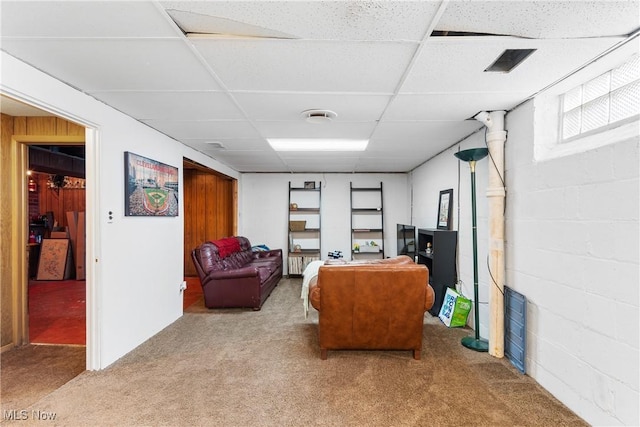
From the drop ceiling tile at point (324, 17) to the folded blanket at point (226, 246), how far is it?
3.57 meters

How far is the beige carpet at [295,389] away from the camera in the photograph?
193 centimetres

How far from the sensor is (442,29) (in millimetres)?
1529

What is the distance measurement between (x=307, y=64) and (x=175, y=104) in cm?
133

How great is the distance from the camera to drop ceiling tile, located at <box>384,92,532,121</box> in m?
2.35

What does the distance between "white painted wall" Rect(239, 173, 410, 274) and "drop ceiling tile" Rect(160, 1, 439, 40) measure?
16.3 feet

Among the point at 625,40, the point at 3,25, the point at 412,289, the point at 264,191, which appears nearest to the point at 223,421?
the point at 412,289

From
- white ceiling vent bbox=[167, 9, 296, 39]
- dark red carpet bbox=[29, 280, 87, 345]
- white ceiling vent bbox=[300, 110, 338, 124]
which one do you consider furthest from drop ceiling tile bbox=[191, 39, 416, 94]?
dark red carpet bbox=[29, 280, 87, 345]

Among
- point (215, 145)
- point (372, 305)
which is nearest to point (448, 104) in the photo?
point (372, 305)

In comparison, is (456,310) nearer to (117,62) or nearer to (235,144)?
(235,144)

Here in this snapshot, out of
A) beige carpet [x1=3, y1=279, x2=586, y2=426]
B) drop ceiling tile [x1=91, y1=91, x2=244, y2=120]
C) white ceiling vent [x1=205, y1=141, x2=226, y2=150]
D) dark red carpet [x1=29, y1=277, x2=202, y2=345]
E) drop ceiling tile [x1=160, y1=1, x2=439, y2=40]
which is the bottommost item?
dark red carpet [x1=29, y1=277, x2=202, y2=345]

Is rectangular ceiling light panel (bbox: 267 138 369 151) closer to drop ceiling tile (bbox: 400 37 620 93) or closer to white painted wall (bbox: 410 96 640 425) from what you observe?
drop ceiling tile (bbox: 400 37 620 93)

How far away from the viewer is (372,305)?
8.77ft

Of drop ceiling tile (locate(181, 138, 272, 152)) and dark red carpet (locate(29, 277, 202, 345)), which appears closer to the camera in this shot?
dark red carpet (locate(29, 277, 202, 345))

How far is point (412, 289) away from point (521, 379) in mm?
1020
